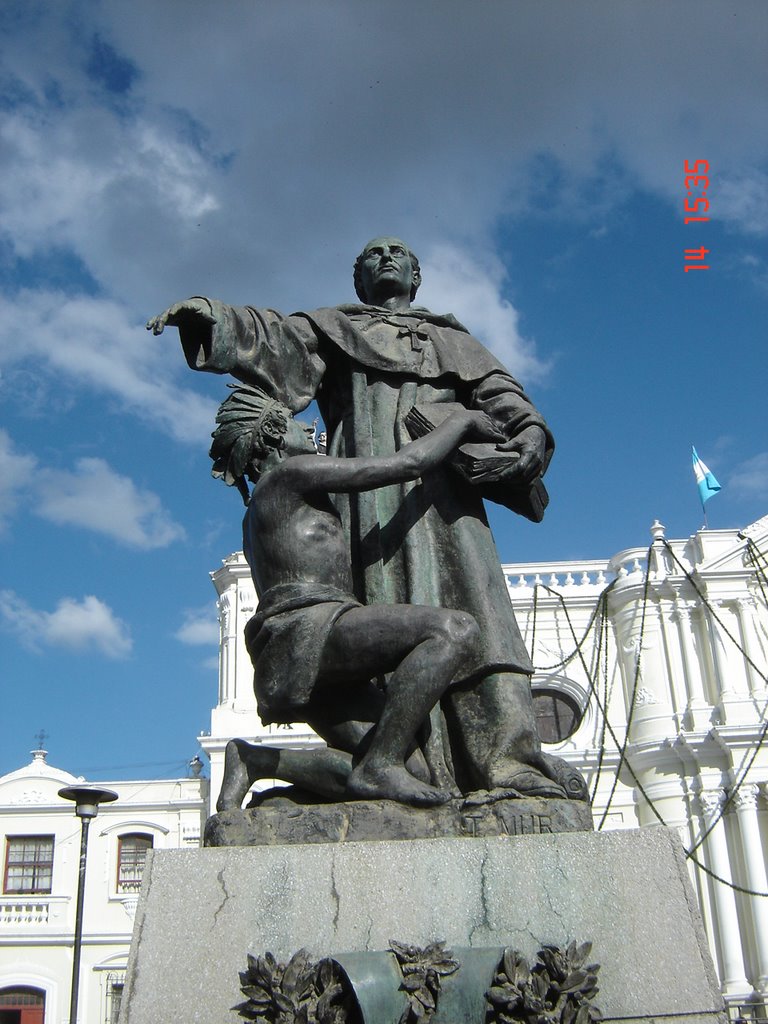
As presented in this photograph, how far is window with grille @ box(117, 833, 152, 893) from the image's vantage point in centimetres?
2638

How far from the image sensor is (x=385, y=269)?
4.38 metres

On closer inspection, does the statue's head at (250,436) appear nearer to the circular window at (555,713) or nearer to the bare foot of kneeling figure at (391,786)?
the bare foot of kneeling figure at (391,786)

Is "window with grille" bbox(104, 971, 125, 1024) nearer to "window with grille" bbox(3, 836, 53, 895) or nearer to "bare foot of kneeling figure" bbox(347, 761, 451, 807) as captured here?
"window with grille" bbox(3, 836, 53, 895)

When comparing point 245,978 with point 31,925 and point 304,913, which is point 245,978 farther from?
point 31,925

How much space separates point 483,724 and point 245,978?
1.13 metres

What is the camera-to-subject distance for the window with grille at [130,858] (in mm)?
26375

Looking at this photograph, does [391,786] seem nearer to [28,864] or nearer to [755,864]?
[755,864]

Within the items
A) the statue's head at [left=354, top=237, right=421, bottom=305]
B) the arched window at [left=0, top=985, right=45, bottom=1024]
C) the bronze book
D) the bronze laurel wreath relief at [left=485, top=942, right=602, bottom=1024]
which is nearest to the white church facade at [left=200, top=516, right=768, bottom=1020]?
the arched window at [left=0, top=985, right=45, bottom=1024]

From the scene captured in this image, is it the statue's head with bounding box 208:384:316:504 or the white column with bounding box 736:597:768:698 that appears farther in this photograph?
the white column with bounding box 736:597:768:698

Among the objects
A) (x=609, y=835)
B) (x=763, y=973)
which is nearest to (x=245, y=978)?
(x=609, y=835)

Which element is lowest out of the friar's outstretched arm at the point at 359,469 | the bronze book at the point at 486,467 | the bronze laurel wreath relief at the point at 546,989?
the bronze laurel wreath relief at the point at 546,989

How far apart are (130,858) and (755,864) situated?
15.3 m

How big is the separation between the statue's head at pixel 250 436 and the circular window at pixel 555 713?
2275cm

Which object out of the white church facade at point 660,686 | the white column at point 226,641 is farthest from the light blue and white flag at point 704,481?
the white column at point 226,641
